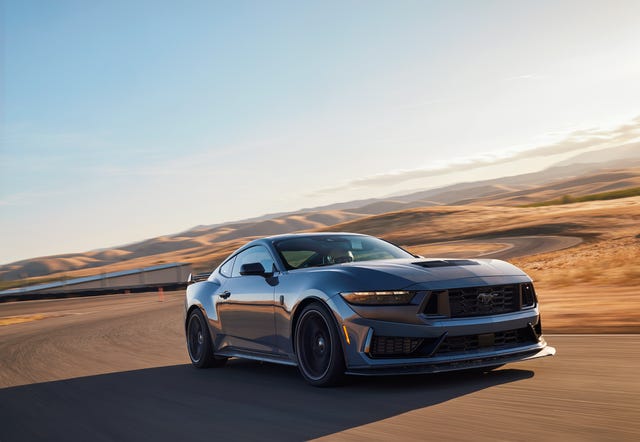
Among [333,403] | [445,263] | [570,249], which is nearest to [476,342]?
[445,263]

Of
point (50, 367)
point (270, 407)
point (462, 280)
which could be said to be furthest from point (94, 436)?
point (50, 367)

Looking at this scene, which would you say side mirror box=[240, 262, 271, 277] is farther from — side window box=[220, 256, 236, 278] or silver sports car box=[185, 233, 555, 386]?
side window box=[220, 256, 236, 278]

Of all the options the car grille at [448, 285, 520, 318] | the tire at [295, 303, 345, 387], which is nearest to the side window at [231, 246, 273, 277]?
the tire at [295, 303, 345, 387]

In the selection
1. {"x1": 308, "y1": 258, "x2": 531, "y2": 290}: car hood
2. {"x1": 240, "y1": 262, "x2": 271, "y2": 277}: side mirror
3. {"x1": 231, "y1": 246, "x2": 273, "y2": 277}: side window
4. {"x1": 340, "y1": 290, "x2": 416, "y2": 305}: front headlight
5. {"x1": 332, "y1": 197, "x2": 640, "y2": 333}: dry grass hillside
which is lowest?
{"x1": 332, "y1": 197, "x2": 640, "y2": 333}: dry grass hillside

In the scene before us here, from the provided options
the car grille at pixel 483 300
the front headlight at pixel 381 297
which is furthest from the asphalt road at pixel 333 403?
the front headlight at pixel 381 297

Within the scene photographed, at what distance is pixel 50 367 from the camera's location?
10.7 metres

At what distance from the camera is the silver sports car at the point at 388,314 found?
252 inches

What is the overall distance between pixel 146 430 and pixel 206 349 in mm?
3454

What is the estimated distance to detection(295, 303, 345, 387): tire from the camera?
6.76m

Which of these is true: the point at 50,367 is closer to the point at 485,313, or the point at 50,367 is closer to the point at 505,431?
the point at 485,313

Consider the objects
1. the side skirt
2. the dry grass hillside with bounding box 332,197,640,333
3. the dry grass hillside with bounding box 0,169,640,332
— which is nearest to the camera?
the side skirt

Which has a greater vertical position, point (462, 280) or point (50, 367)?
point (462, 280)

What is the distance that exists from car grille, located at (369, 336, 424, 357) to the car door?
154 cm

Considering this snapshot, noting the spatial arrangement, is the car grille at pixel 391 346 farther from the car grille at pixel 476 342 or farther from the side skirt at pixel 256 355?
the side skirt at pixel 256 355
